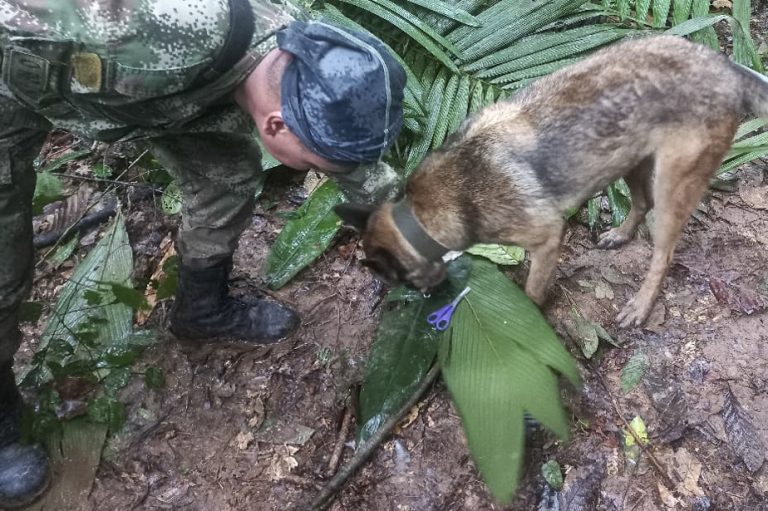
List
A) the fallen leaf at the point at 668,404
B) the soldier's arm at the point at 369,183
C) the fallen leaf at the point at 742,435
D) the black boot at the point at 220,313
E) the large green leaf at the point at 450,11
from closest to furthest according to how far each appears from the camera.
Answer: the soldier's arm at the point at 369,183 < the fallen leaf at the point at 742,435 < the fallen leaf at the point at 668,404 < the black boot at the point at 220,313 < the large green leaf at the point at 450,11

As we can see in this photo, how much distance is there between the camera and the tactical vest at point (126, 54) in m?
2.02

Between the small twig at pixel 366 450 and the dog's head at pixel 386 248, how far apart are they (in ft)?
1.69

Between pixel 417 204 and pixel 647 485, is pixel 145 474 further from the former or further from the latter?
pixel 647 485

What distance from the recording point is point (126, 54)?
2068 mm

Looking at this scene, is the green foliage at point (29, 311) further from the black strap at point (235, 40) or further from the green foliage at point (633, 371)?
the green foliage at point (633, 371)

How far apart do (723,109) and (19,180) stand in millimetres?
3073

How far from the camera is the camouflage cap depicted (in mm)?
2107

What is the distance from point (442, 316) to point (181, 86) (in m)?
1.61

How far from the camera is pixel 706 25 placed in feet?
14.6

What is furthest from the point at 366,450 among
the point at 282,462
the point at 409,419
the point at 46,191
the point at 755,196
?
the point at 755,196

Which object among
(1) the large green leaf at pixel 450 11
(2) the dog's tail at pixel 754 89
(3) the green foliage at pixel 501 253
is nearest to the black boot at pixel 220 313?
(3) the green foliage at pixel 501 253

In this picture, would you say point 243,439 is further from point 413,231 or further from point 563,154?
point 563,154

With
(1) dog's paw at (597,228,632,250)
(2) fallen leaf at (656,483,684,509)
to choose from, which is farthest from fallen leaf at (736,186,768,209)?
(2) fallen leaf at (656,483,684,509)

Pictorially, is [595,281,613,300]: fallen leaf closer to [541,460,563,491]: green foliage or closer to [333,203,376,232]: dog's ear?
[541,460,563,491]: green foliage
